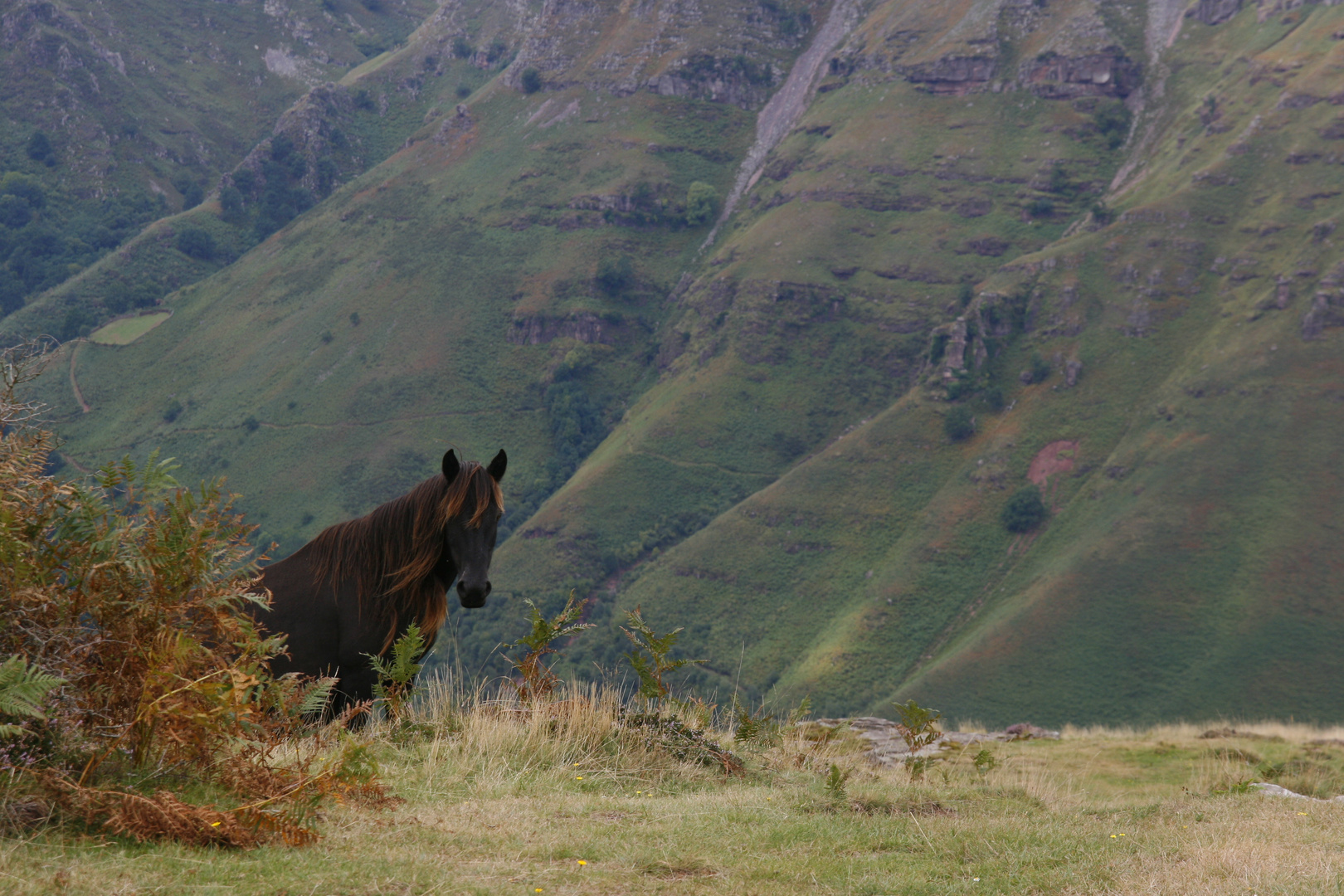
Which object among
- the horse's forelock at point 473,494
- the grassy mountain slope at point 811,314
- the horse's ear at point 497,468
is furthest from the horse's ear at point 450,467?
the grassy mountain slope at point 811,314

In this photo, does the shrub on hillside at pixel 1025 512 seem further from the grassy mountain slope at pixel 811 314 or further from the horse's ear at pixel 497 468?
the horse's ear at pixel 497 468

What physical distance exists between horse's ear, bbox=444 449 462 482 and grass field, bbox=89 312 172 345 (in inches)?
6474

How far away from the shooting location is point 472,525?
26.5 ft

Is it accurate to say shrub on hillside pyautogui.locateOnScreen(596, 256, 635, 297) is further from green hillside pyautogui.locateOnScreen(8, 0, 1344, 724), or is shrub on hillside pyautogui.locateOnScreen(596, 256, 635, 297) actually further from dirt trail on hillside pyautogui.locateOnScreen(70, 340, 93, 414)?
dirt trail on hillside pyautogui.locateOnScreen(70, 340, 93, 414)

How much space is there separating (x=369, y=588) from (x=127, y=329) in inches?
6667

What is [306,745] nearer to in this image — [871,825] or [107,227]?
[871,825]

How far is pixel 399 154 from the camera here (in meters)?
191

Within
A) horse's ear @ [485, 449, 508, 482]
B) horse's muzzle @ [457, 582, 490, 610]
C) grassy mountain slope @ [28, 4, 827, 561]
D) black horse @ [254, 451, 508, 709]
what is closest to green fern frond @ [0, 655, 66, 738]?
horse's muzzle @ [457, 582, 490, 610]

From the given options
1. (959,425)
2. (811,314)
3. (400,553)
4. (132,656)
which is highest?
(811,314)

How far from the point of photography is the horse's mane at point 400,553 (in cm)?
844

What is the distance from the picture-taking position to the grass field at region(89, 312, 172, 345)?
155 meters

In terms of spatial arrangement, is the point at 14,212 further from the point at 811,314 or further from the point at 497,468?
the point at 497,468

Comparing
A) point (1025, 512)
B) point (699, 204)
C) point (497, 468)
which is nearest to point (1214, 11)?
point (699, 204)

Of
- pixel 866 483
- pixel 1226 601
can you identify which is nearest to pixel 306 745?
pixel 1226 601
